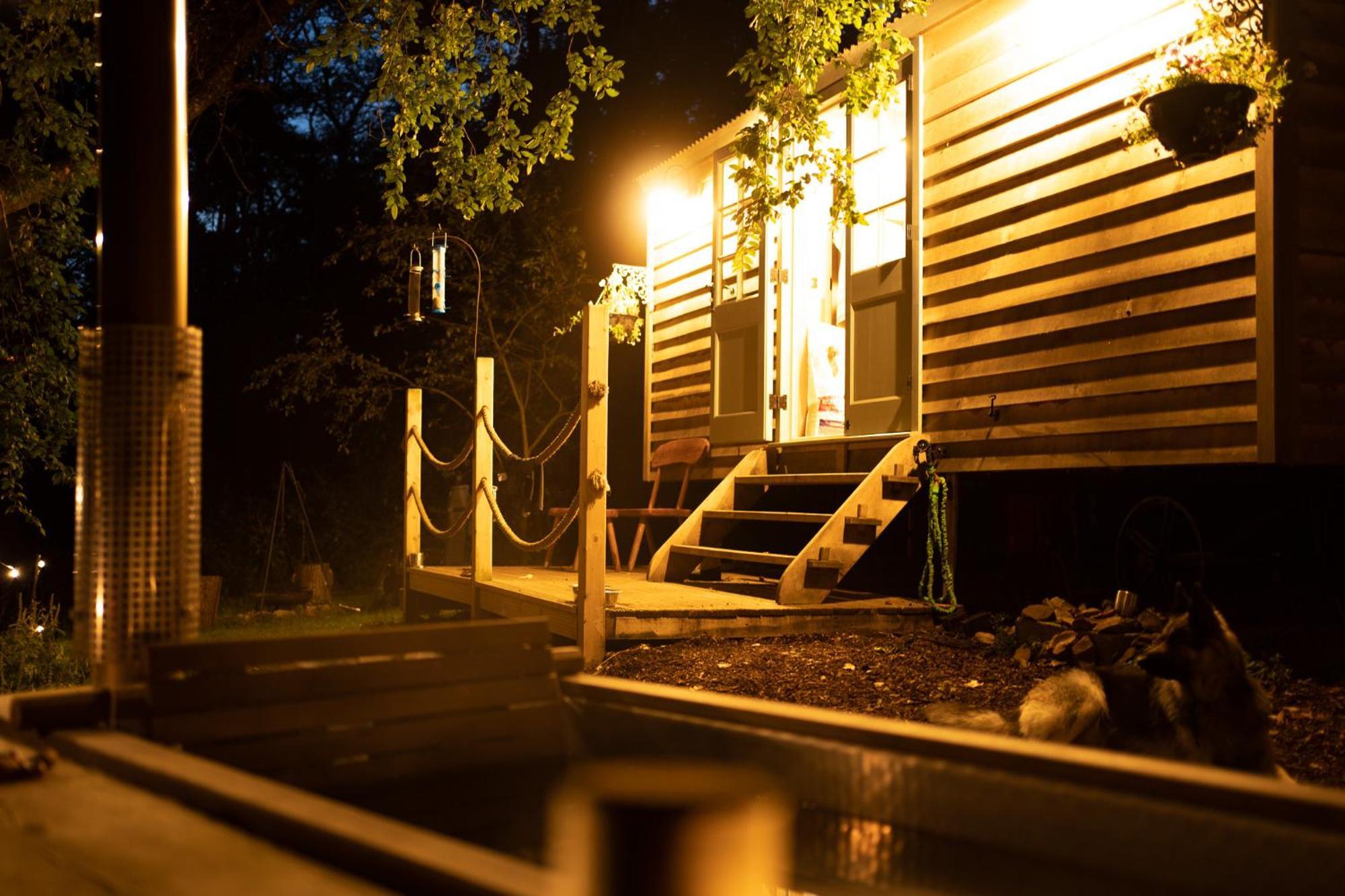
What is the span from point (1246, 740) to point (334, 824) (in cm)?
270

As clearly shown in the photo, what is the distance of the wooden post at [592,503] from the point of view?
5902 mm

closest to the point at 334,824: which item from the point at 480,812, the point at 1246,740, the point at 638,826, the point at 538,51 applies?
the point at 638,826

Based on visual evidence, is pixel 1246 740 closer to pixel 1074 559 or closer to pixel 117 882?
pixel 117 882

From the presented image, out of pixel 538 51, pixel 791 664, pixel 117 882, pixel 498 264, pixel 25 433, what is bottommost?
pixel 791 664

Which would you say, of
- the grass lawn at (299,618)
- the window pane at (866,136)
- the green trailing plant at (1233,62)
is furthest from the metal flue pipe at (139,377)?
the grass lawn at (299,618)

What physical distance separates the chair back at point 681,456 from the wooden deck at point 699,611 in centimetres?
238

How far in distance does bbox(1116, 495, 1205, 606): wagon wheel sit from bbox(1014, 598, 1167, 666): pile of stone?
1.16 feet

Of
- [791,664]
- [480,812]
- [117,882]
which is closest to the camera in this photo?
[117,882]

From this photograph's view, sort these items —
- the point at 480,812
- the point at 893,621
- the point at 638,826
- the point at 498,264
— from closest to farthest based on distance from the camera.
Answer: the point at 638,826
the point at 480,812
the point at 893,621
the point at 498,264

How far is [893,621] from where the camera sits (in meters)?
6.75

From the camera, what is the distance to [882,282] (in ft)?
26.0

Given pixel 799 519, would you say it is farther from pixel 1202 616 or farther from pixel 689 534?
pixel 1202 616

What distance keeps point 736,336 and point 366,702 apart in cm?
738

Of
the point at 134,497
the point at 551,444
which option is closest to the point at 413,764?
the point at 134,497
